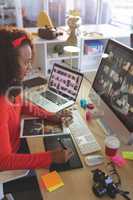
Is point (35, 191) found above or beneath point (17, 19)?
beneath

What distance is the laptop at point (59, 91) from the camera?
1498mm

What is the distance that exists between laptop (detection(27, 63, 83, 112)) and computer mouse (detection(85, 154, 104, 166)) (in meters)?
0.49

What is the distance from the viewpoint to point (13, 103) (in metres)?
1.26

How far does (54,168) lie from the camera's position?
952 millimetres

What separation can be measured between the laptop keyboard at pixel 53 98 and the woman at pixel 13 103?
230mm

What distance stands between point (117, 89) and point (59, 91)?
0.62 meters

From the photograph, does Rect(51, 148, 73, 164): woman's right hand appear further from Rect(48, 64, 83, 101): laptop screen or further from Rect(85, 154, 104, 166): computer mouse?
Rect(48, 64, 83, 101): laptop screen

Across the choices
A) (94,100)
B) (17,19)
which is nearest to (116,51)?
(94,100)

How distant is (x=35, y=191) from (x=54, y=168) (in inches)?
31.0

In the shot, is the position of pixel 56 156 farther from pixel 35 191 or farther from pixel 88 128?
pixel 35 191

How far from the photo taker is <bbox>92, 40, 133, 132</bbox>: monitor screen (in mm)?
1013

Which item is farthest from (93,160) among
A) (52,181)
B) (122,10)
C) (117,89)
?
(122,10)

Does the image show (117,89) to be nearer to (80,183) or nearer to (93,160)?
(93,160)

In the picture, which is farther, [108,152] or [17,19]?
[17,19]
